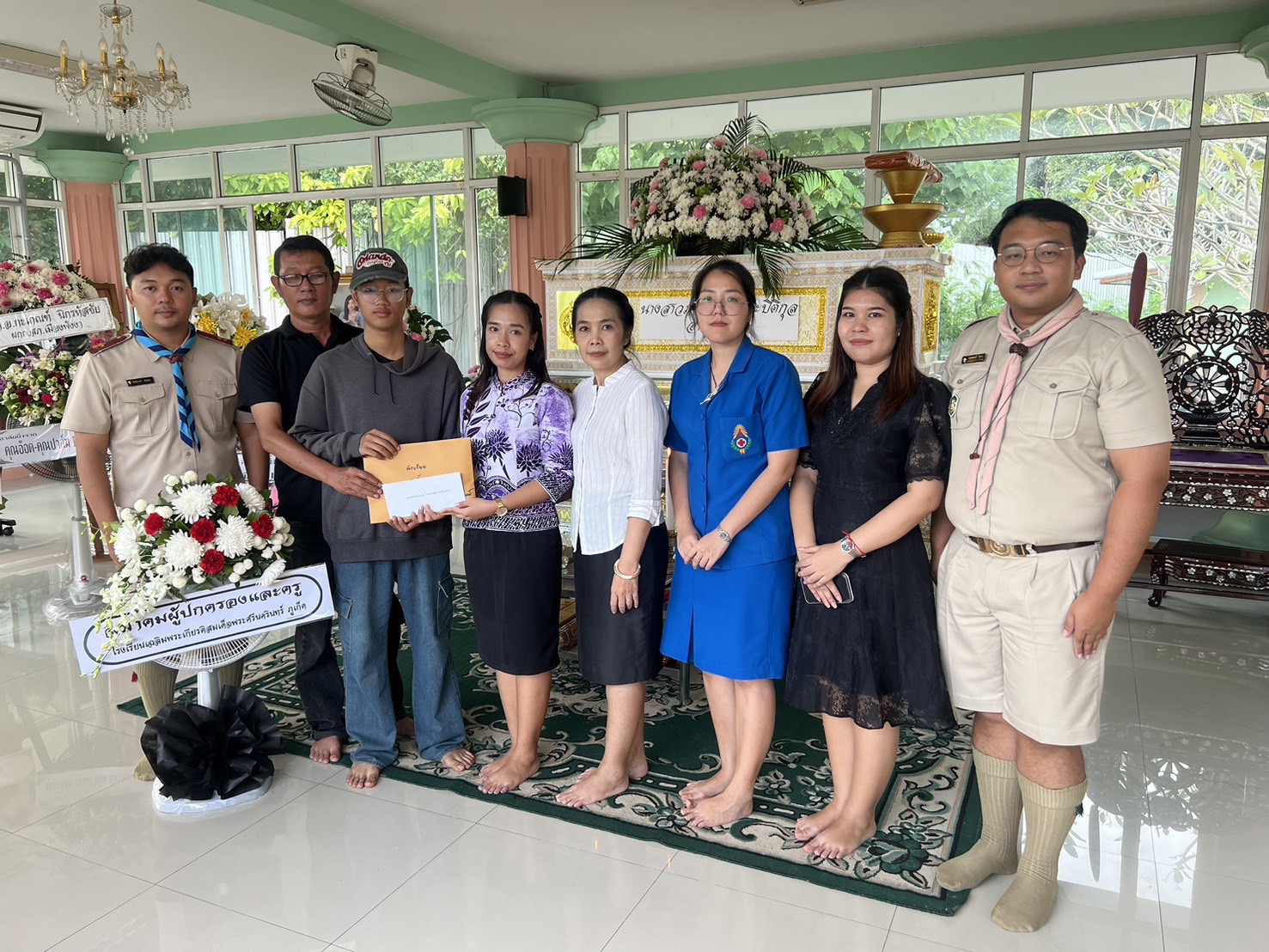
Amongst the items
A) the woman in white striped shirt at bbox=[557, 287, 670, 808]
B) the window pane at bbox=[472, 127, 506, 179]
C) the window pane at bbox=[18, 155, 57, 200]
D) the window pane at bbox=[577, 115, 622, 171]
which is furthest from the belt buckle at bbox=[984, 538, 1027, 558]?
the window pane at bbox=[18, 155, 57, 200]

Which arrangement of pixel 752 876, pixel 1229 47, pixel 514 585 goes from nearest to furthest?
1. pixel 752 876
2. pixel 514 585
3. pixel 1229 47

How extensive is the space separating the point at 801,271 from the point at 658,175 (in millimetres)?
724

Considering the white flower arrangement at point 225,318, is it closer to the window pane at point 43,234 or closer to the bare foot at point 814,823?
the bare foot at point 814,823

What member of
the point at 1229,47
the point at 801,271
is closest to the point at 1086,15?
the point at 1229,47

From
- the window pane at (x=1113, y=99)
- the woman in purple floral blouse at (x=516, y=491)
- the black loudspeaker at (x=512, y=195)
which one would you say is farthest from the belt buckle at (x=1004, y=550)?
the black loudspeaker at (x=512, y=195)

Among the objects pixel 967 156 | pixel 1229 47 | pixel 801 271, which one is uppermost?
pixel 1229 47

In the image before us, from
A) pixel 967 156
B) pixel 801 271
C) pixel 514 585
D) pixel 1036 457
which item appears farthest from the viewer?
pixel 967 156

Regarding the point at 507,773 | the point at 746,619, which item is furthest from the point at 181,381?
the point at 746,619

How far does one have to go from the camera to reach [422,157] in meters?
9.09

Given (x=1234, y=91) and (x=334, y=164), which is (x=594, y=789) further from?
(x=334, y=164)

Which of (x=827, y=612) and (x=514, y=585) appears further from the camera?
(x=514, y=585)

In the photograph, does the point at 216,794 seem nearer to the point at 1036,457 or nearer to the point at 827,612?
the point at 827,612

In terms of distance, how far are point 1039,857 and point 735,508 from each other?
110 cm

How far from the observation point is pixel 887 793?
9.02ft
